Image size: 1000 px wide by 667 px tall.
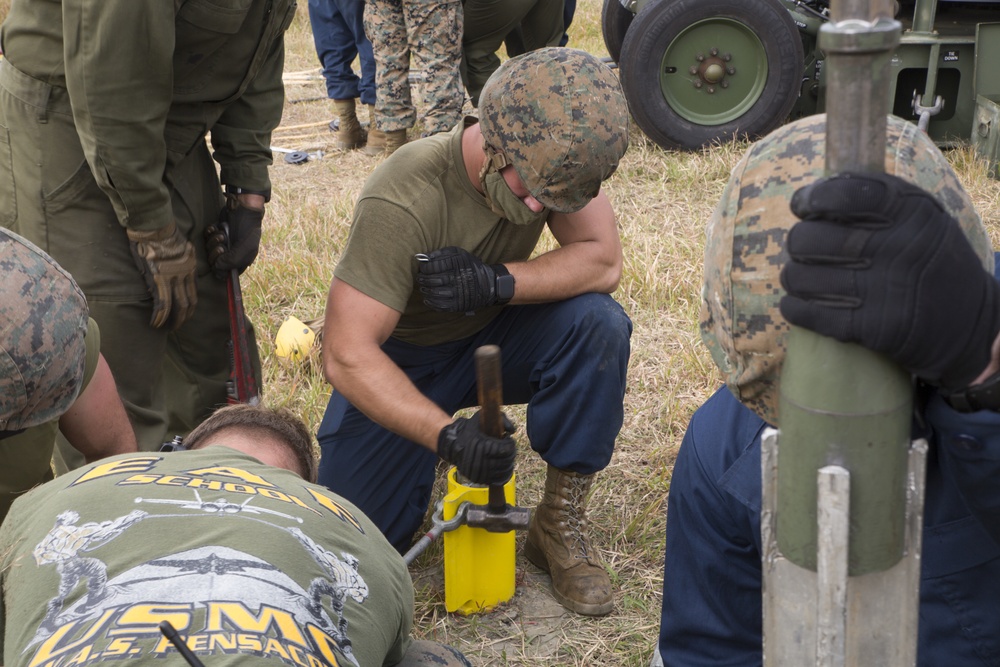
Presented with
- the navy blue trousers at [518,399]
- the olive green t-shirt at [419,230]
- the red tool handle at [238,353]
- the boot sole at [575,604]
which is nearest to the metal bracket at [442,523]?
the navy blue trousers at [518,399]

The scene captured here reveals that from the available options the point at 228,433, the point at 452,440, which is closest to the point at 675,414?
the point at 452,440

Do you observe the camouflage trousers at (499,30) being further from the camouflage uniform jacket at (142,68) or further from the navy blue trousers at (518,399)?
the navy blue trousers at (518,399)

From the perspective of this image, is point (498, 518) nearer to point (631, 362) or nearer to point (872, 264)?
point (631, 362)

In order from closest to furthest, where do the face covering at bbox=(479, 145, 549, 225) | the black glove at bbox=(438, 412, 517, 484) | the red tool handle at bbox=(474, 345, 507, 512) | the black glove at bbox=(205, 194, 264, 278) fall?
1. the red tool handle at bbox=(474, 345, 507, 512)
2. the black glove at bbox=(438, 412, 517, 484)
3. the face covering at bbox=(479, 145, 549, 225)
4. the black glove at bbox=(205, 194, 264, 278)

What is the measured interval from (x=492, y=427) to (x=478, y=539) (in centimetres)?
49

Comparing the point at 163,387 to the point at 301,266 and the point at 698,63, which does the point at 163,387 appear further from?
the point at 698,63

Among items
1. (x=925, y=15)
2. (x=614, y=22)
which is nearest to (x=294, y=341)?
(x=925, y=15)

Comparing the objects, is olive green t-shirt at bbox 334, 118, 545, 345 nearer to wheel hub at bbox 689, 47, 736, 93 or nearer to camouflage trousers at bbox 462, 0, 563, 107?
camouflage trousers at bbox 462, 0, 563, 107

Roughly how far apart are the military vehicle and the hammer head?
4753 mm

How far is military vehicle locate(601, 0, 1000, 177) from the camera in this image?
6793 mm

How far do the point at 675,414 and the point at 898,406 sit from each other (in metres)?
3.02

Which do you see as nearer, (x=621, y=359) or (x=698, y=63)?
(x=621, y=359)

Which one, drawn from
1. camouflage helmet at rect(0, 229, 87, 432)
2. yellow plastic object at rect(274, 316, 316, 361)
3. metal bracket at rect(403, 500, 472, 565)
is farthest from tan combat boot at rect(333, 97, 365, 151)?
camouflage helmet at rect(0, 229, 87, 432)

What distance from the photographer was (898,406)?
1.22 meters
